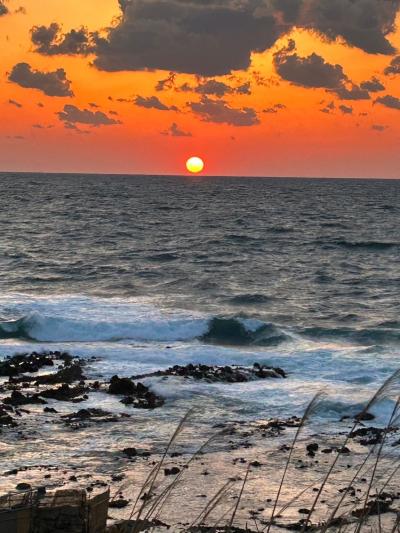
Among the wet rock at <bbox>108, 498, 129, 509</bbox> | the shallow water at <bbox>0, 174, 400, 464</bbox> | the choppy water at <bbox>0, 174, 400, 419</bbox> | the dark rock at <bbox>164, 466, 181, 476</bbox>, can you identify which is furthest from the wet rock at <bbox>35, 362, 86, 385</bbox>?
the wet rock at <bbox>108, 498, 129, 509</bbox>

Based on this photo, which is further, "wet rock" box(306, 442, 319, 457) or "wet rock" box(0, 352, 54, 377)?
"wet rock" box(0, 352, 54, 377)

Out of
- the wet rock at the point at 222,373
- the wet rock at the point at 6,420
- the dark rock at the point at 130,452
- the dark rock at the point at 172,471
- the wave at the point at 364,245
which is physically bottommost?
the wet rock at the point at 222,373

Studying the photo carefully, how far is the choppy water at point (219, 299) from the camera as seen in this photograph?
20547 mm

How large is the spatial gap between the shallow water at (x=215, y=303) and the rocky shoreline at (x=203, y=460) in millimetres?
792

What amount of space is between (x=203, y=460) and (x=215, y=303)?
2070cm

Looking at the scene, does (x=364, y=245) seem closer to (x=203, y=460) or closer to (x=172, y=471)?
(x=203, y=460)

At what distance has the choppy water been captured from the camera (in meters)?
20.5

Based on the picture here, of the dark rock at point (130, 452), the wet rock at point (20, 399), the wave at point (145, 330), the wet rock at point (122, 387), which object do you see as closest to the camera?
the dark rock at point (130, 452)

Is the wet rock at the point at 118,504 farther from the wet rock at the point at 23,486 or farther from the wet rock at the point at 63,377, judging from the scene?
the wet rock at the point at 63,377

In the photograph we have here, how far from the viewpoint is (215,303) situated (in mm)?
33188

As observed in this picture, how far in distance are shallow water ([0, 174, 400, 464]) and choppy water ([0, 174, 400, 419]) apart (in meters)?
0.07

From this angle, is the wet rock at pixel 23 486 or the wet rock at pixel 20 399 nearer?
the wet rock at pixel 23 486

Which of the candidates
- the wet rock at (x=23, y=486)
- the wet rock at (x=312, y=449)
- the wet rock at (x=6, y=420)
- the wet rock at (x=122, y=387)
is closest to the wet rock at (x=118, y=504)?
the wet rock at (x=23, y=486)

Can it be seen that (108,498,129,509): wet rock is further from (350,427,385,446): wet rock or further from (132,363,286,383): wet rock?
(132,363,286,383): wet rock
